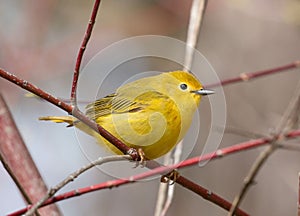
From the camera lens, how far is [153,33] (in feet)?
20.1

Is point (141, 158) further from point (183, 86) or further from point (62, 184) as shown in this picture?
point (62, 184)

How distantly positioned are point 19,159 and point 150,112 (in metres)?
0.67

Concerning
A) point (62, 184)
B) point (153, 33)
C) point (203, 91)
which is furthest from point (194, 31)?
point (153, 33)

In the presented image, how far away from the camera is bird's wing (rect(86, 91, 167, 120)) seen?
9.34 feet

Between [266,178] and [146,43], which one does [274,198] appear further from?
[146,43]

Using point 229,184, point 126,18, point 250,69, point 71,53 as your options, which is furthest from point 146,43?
point 229,184

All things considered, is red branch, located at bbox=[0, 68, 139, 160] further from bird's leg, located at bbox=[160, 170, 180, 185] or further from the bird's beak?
the bird's beak

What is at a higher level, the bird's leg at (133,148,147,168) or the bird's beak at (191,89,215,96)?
the bird's beak at (191,89,215,96)

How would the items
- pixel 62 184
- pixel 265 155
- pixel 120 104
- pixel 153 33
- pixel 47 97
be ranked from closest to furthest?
pixel 265 155 < pixel 62 184 < pixel 47 97 < pixel 120 104 < pixel 153 33

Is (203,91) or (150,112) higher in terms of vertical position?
(203,91)

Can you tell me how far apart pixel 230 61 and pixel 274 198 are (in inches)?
61.9

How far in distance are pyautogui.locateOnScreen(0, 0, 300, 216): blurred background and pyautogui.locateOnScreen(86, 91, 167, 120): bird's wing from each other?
2.19 metres

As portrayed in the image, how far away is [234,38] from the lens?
596 centimetres

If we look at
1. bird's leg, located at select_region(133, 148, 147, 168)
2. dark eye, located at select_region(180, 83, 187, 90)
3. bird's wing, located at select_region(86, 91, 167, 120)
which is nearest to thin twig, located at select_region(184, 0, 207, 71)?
dark eye, located at select_region(180, 83, 187, 90)
